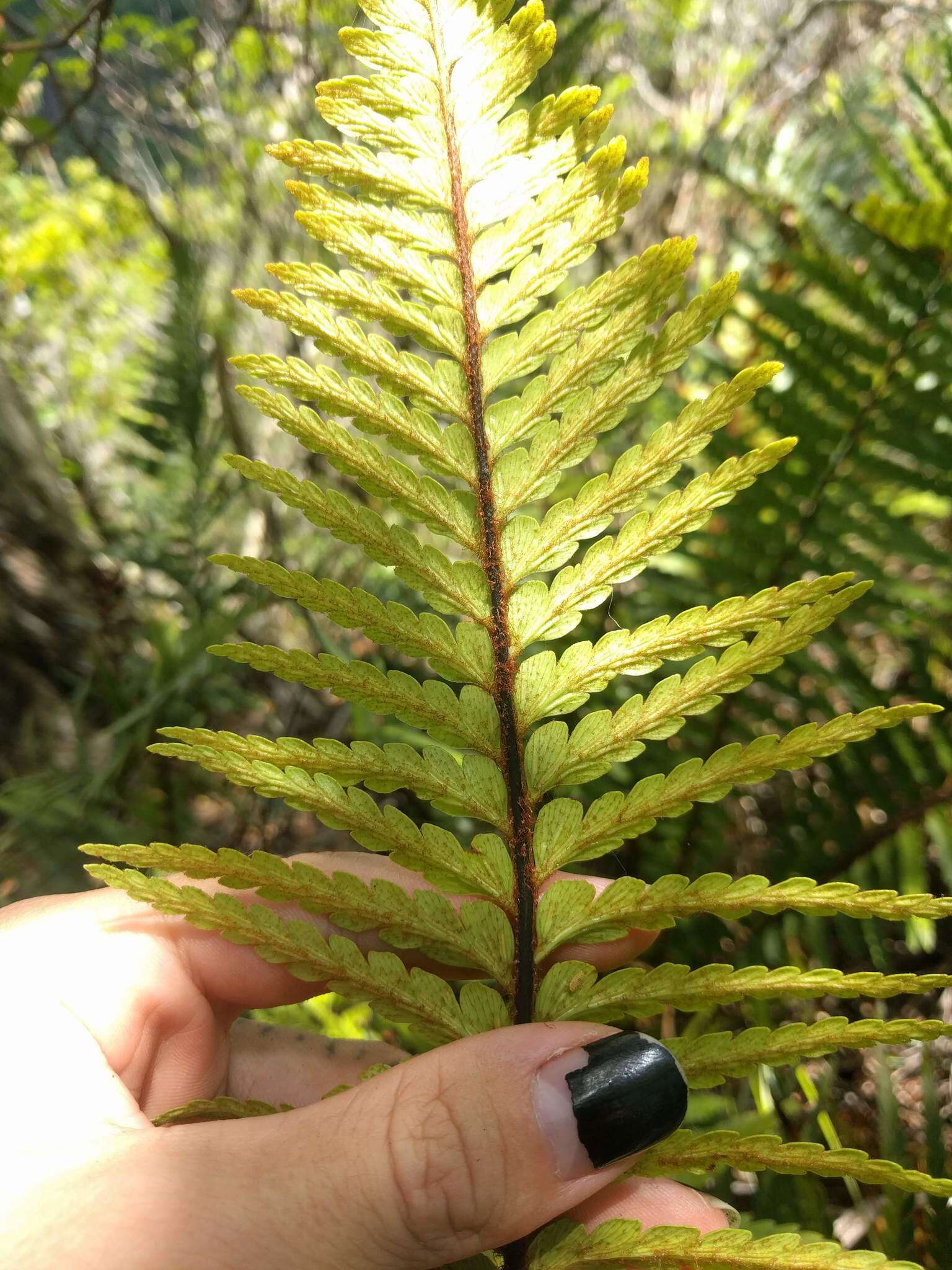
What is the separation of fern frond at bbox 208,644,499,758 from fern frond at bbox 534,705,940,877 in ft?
0.35

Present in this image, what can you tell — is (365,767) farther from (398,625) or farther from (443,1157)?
(443,1157)

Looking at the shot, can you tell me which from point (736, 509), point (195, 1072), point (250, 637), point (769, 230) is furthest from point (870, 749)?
point (250, 637)

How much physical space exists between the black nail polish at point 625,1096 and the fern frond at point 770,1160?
0.03 meters

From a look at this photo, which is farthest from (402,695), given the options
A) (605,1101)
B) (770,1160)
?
(770,1160)

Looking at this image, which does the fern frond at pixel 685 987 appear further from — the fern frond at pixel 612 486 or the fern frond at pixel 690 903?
the fern frond at pixel 612 486

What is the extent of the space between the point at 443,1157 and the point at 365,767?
410 mm

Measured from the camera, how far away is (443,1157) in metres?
0.85

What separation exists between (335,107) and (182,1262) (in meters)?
1.07

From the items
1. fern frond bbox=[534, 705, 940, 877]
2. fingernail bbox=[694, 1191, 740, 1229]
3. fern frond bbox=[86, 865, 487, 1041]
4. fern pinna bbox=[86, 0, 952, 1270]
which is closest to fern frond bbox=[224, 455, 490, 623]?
fern pinna bbox=[86, 0, 952, 1270]

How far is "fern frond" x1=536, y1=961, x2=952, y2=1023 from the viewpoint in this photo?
0.77 meters

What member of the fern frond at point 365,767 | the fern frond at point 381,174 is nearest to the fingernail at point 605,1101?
the fern frond at point 365,767

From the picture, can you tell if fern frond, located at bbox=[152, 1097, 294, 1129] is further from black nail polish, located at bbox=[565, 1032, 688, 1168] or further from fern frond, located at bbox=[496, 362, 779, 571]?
fern frond, located at bbox=[496, 362, 779, 571]

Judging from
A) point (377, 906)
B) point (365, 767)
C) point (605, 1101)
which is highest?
point (365, 767)

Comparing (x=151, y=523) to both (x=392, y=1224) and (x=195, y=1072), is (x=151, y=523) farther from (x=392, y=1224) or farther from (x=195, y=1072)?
(x=392, y=1224)
